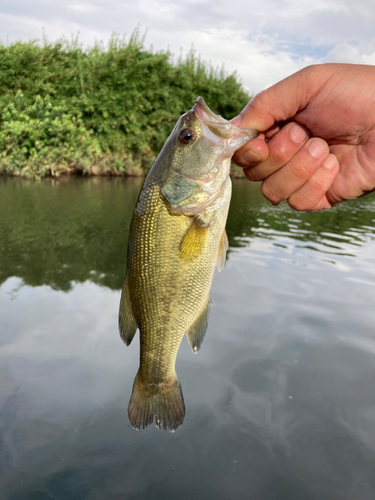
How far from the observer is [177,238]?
88.4 inches

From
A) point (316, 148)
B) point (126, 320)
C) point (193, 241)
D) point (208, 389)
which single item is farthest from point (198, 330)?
point (208, 389)

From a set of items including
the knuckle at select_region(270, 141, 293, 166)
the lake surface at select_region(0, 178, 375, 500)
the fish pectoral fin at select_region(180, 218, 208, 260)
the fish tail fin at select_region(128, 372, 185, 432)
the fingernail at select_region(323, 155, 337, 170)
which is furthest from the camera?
the lake surface at select_region(0, 178, 375, 500)

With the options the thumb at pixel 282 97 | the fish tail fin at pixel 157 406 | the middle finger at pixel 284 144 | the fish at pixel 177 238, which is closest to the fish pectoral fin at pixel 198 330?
the fish at pixel 177 238

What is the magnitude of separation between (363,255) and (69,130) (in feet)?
68.8

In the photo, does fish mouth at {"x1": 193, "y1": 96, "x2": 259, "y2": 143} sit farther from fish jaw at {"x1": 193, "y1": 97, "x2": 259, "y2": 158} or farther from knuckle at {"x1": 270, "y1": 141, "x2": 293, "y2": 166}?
knuckle at {"x1": 270, "y1": 141, "x2": 293, "y2": 166}

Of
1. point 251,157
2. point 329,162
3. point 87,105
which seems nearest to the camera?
point 251,157

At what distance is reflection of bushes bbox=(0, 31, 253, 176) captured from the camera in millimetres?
24375

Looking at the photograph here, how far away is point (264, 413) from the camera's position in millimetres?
4484

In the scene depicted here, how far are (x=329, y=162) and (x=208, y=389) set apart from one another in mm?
3180

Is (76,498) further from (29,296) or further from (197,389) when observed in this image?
(29,296)

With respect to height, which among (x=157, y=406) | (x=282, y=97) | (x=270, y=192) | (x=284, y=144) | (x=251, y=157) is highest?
(x=282, y=97)

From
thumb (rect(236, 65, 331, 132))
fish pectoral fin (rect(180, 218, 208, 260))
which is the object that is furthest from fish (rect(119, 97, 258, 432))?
thumb (rect(236, 65, 331, 132))

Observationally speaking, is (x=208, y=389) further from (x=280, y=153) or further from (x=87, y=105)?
(x=87, y=105)

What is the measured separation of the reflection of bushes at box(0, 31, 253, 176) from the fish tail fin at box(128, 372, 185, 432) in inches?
944
